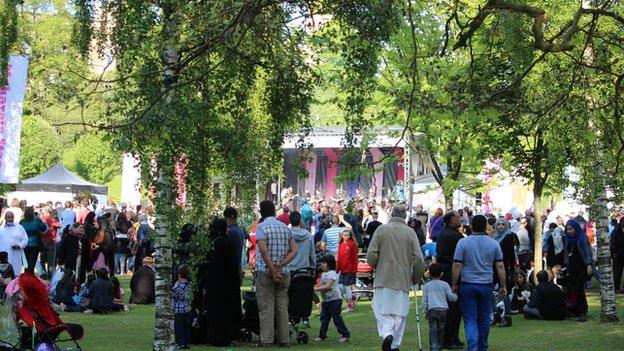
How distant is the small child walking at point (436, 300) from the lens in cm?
1541

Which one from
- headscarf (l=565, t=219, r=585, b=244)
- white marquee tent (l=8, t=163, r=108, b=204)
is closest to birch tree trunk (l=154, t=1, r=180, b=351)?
headscarf (l=565, t=219, r=585, b=244)

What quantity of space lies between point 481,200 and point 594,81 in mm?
29493

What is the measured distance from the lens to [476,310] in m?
15.9

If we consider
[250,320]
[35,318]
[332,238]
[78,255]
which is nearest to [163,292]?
[35,318]

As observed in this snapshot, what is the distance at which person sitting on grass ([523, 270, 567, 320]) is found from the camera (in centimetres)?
2305

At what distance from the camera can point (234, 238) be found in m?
19.5

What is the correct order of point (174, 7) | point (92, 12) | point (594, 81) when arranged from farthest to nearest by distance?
point (594, 81) < point (92, 12) < point (174, 7)

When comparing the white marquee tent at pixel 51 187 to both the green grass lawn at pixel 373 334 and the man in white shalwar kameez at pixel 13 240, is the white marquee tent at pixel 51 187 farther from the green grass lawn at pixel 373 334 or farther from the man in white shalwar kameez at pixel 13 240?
the green grass lawn at pixel 373 334

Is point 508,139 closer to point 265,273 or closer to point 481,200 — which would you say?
point 265,273

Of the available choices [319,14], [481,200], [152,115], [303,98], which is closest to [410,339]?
[303,98]

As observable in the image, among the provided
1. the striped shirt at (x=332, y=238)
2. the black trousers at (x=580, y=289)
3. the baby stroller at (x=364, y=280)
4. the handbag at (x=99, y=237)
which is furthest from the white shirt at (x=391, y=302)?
the handbag at (x=99, y=237)

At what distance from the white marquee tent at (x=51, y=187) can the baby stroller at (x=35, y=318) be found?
34.7 metres

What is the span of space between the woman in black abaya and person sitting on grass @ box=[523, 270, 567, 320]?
279 inches

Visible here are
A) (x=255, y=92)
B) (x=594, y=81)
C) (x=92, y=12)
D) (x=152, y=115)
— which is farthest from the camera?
(x=594, y=81)
